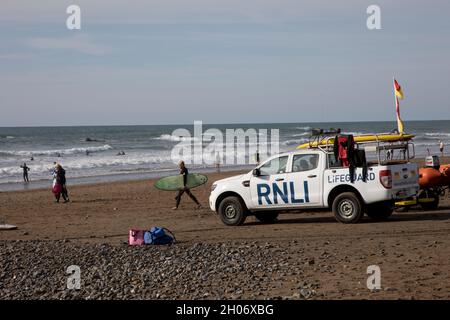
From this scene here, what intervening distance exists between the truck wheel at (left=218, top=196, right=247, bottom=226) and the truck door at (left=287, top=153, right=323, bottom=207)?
52.5 inches

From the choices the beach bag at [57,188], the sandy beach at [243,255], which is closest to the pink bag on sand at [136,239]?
the sandy beach at [243,255]

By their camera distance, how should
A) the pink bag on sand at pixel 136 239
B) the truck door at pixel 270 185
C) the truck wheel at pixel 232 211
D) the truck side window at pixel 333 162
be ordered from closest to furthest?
the pink bag on sand at pixel 136 239 < the truck side window at pixel 333 162 < the truck door at pixel 270 185 < the truck wheel at pixel 232 211

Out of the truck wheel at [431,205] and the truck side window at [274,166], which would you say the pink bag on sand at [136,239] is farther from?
the truck wheel at [431,205]

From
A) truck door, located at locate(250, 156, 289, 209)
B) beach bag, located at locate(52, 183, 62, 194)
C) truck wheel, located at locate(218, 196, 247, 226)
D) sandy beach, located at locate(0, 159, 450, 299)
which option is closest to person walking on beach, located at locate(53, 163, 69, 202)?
beach bag, located at locate(52, 183, 62, 194)

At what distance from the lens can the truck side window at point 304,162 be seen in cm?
1583

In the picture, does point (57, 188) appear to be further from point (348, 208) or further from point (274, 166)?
point (348, 208)

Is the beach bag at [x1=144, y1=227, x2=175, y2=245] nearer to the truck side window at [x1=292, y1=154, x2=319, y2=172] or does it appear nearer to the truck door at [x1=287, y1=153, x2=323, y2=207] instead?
the truck door at [x1=287, y1=153, x2=323, y2=207]

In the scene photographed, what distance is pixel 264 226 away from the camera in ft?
54.0

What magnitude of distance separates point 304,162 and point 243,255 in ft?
14.3

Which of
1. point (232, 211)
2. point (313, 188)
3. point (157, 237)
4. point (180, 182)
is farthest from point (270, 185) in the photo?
point (180, 182)

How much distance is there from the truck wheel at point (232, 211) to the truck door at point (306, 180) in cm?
133

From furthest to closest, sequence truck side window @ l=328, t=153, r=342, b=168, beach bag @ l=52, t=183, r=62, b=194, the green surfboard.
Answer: beach bag @ l=52, t=183, r=62, b=194 → the green surfboard → truck side window @ l=328, t=153, r=342, b=168

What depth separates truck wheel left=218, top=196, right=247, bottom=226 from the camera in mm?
16531

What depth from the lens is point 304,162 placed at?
15.9 metres
